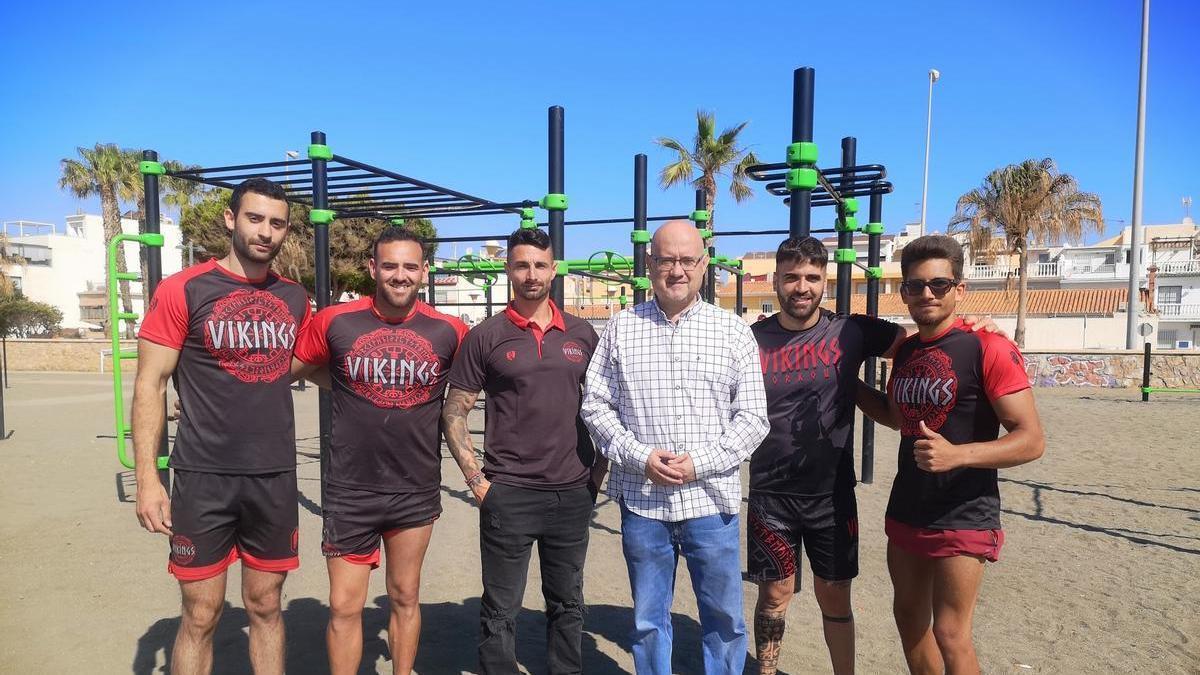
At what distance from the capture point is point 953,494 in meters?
2.45

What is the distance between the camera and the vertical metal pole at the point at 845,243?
4181 millimetres

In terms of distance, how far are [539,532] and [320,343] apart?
1.15 meters

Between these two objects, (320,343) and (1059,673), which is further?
(1059,673)

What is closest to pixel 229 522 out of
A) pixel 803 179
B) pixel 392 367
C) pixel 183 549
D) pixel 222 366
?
pixel 183 549

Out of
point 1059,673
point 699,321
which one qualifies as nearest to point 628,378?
point 699,321

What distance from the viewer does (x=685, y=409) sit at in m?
2.48

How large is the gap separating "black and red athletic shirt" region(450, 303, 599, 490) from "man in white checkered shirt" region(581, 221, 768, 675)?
0.23m

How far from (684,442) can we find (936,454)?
32.2 inches

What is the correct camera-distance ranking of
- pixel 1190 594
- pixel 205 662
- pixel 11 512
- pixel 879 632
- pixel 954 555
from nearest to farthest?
pixel 954 555
pixel 205 662
pixel 879 632
pixel 1190 594
pixel 11 512

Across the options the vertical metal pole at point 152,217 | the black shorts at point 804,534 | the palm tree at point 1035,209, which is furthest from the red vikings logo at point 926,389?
the palm tree at point 1035,209

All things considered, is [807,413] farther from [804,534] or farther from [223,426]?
[223,426]

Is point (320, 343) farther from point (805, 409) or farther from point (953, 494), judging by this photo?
point (953, 494)

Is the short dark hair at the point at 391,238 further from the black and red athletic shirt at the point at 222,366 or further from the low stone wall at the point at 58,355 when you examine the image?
the low stone wall at the point at 58,355

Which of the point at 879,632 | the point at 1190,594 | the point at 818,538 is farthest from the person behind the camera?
the point at 1190,594
